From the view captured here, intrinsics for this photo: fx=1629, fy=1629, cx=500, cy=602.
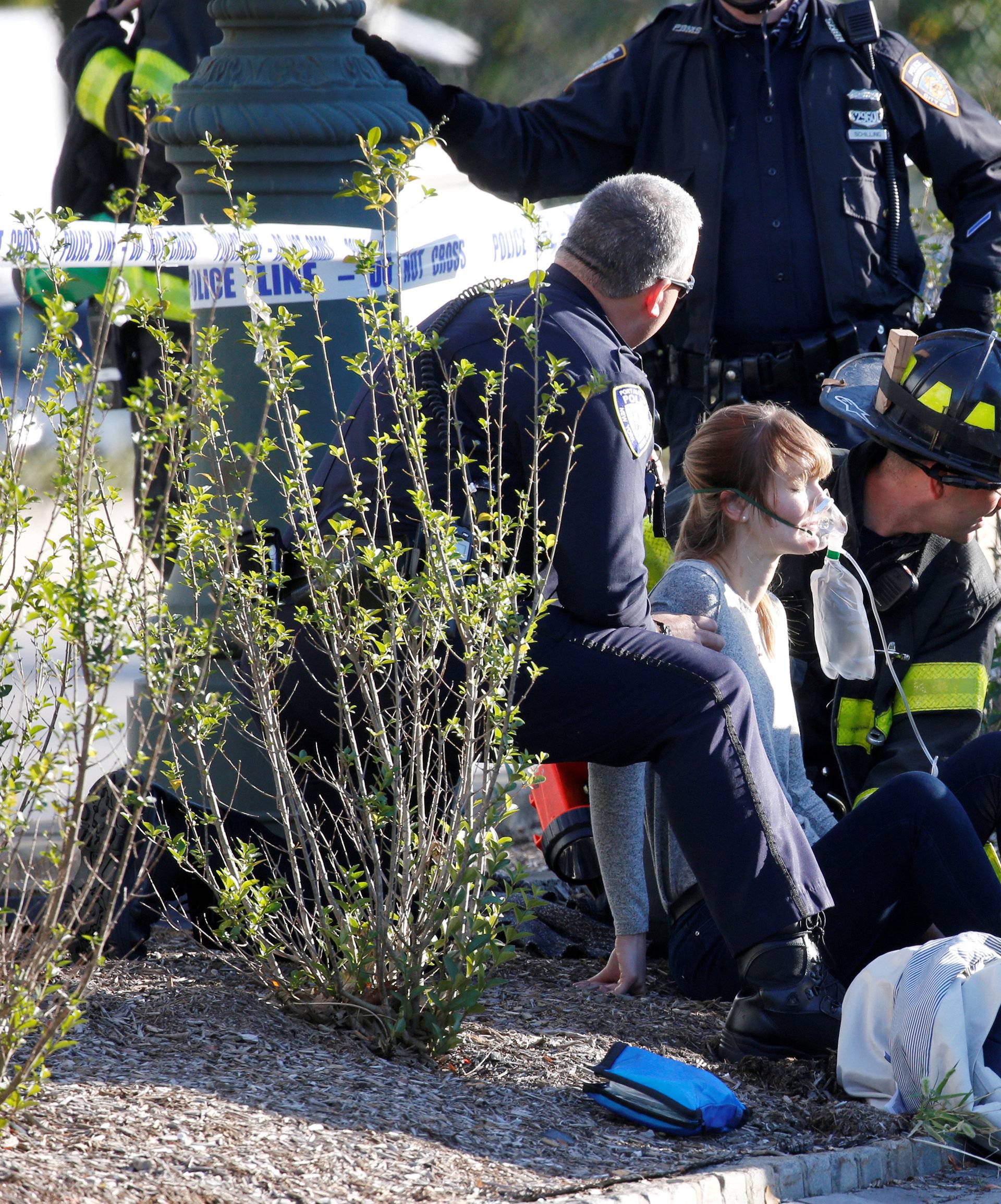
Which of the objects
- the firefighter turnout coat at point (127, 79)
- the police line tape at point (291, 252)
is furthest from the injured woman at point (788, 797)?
the firefighter turnout coat at point (127, 79)

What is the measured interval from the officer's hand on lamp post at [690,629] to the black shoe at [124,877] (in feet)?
3.40

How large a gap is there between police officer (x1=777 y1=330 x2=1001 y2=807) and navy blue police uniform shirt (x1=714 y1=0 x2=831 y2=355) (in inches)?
31.5

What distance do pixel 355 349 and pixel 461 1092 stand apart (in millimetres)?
1849

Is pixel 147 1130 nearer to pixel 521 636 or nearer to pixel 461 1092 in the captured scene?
pixel 461 1092

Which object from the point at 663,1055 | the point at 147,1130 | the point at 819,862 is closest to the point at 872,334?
the point at 819,862

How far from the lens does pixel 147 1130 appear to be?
7.27 ft

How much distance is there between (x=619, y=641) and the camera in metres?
2.97

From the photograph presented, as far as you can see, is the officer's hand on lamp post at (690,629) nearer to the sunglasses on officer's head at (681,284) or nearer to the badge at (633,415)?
the badge at (633,415)

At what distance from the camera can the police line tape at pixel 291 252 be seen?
9.29ft

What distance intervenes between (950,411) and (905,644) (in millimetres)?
540

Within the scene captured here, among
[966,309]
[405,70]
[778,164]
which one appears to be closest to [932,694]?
[966,309]

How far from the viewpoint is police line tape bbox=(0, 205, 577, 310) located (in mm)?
2832

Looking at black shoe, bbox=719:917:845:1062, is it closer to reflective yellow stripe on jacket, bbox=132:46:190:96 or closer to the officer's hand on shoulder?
reflective yellow stripe on jacket, bbox=132:46:190:96

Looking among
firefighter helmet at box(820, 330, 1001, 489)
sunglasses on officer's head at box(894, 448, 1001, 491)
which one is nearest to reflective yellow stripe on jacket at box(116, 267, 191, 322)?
firefighter helmet at box(820, 330, 1001, 489)
